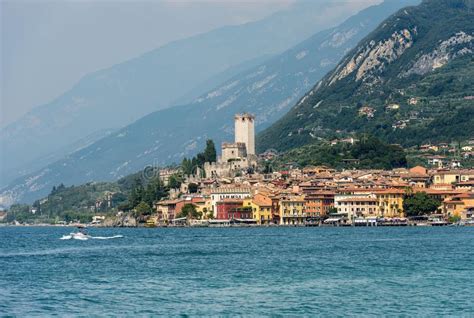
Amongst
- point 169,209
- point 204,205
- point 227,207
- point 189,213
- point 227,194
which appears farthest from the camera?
point 169,209

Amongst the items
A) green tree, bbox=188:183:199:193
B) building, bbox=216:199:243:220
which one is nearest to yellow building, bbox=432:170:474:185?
building, bbox=216:199:243:220

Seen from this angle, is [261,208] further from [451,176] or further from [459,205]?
[459,205]

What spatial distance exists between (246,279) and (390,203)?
A: 81.0 metres

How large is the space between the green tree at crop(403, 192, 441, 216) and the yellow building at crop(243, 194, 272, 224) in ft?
54.5

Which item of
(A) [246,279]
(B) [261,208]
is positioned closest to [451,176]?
(B) [261,208]

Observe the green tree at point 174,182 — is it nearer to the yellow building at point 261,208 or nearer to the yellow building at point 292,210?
the yellow building at point 261,208

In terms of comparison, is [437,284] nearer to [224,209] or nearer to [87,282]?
[87,282]

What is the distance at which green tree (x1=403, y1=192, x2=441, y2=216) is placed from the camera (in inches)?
5379

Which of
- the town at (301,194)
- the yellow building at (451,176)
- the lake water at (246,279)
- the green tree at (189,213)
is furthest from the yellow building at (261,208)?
the lake water at (246,279)

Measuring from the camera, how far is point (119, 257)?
78125 mm

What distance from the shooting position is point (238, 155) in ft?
587

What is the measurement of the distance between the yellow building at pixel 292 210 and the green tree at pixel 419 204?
12201 millimetres

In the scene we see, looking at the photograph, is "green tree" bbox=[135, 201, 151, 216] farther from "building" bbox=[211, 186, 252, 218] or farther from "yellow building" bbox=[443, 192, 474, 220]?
"yellow building" bbox=[443, 192, 474, 220]

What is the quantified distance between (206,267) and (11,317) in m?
21.9
